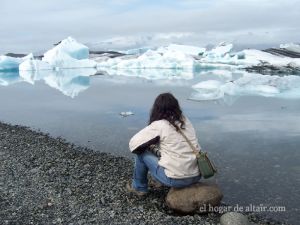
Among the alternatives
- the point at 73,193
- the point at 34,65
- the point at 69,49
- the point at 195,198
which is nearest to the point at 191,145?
the point at 195,198

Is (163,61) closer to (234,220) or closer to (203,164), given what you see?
(203,164)

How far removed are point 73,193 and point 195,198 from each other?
149 centimetres

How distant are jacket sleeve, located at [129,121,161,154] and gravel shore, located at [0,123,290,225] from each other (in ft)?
2.21

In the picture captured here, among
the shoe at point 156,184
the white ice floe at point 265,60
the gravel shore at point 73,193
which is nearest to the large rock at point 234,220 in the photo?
the gravel shore at point 73,193

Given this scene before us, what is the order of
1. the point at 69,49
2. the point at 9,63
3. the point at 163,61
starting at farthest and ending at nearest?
the point at 163,61, the point at 9,63, the point at 69,49

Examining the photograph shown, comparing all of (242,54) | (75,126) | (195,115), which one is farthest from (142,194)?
(242,54)

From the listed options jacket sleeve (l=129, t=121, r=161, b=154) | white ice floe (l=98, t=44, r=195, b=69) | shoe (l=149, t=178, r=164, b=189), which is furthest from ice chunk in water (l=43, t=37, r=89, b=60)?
jacket sleeve (l=129, t=121, r=161, b=154)

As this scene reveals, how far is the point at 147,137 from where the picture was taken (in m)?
4.43

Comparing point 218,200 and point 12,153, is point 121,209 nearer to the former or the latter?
point 218,200

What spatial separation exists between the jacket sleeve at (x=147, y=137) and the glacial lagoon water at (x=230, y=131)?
1.58 metres

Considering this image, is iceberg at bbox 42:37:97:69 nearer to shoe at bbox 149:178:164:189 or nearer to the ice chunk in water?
the ice chunk in water

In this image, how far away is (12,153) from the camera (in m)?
7.33

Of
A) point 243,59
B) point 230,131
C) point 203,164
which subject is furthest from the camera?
point 243,59

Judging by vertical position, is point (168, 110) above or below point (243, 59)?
above
